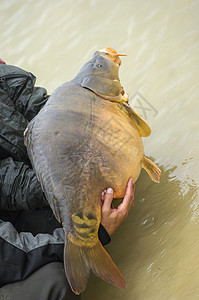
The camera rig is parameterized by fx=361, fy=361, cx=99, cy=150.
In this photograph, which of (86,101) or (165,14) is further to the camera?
(165,14)

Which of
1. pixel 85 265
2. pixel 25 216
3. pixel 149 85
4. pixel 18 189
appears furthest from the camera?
pixel 149 85

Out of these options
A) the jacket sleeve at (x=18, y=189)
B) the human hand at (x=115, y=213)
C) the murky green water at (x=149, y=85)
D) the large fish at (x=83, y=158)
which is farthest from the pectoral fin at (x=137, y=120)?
the jacket sleeve at (x=18, y=189)

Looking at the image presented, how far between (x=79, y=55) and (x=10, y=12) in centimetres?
121

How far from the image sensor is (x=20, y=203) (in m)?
1.71

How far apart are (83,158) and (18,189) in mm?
527

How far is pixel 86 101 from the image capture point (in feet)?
4.71

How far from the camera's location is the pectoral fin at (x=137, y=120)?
1.54 m

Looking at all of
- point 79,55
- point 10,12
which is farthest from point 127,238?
point 10,12

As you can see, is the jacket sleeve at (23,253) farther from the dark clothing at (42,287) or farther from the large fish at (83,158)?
the large fish at (83,158)

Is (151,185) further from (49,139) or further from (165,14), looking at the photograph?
(165,14)

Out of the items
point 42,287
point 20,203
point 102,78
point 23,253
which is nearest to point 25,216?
point 20,203

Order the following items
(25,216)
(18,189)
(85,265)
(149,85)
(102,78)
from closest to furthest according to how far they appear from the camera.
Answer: (85,265) → (102,78) → (18,189) → (25,216) → (149,85)

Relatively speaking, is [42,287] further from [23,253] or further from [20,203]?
[20,203]

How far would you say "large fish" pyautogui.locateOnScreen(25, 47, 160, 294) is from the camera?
1.25 meters
